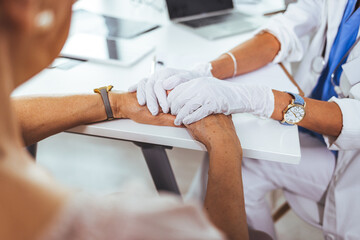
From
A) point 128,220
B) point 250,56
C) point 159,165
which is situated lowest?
point 159,165

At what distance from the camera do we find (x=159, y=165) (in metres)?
0.97

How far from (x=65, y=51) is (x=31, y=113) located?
0.39m

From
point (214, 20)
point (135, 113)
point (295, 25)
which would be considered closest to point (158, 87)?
point (135, 113)

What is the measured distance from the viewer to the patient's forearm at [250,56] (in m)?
1.05

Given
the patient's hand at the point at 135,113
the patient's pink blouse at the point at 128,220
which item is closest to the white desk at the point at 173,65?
the patient's hand at the point at 135,113

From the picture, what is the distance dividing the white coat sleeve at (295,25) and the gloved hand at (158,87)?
1.62ft

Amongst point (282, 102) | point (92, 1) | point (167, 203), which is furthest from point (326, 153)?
point (92, 1)

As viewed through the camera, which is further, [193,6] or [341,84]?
[193,6]

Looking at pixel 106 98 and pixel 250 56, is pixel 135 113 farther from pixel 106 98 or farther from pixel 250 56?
pixel 250 56

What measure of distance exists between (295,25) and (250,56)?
0.26 metres

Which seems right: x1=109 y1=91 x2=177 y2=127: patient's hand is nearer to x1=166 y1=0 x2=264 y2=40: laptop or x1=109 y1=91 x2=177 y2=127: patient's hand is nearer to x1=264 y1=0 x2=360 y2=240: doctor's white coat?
x1=264 y1=0 x2=360 y2=240: doctor's white coat

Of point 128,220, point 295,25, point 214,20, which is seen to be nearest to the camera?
point 128,220

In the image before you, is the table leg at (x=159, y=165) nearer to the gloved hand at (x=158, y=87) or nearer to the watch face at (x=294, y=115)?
the gloved hand at (x=158, y=87)

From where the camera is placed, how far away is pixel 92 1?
1670 millimetres
